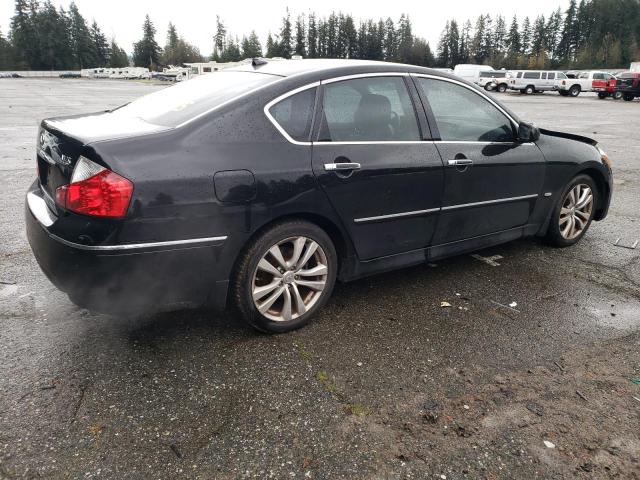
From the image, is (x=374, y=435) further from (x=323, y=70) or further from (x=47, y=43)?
(x=47, y=43)

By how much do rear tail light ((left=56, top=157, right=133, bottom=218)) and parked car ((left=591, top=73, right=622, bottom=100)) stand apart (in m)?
38.2

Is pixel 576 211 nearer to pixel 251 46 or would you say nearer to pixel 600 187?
pixel 600 187

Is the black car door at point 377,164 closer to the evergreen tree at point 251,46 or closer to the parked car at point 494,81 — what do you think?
the parked car at point 494,81

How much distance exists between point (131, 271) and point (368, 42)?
141m

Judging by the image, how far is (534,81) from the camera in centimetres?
4091

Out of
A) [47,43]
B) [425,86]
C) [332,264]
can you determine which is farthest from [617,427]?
[47,43]

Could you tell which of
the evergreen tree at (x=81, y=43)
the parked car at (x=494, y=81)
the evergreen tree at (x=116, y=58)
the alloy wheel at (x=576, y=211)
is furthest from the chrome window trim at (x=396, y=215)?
the evergreen tree at (x=116, y=58)

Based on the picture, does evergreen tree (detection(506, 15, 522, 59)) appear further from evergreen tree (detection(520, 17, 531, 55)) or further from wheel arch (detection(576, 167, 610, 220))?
wheel arch (detection(576, 167, 610, 220))

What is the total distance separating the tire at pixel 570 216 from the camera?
15.4 ft

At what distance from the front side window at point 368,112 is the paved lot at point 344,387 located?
1.20 metres

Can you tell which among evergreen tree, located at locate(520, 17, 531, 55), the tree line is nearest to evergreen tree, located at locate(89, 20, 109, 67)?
the tree line

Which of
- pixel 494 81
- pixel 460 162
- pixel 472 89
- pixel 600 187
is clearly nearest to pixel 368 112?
pixel 460 162

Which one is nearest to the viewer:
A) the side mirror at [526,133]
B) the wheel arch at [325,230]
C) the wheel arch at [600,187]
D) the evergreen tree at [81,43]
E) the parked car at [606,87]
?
the wheel arch at [325,230]

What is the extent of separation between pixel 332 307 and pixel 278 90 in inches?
60.0
